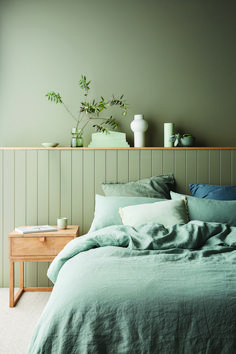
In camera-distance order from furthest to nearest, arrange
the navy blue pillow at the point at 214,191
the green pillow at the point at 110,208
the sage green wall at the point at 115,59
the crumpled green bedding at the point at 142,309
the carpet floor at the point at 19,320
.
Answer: the sage green wall at the point at 115,59 < the navy blue pillow at the point at 214,191 < the green pillow at the point at 110,208 < the carpet floor at the point at 19,320 < the crumpled green bedding at the point at 142,309

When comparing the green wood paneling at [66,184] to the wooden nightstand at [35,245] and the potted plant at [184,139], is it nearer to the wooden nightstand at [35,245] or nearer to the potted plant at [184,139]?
the wooden nightstand at [35,245]

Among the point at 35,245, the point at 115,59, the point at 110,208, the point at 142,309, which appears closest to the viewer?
the point at 142,309

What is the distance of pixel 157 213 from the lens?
8.46 ft

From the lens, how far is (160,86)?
11.6 ft

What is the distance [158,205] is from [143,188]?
1.50 ft

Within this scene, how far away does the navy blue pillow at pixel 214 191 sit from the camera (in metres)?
3.00

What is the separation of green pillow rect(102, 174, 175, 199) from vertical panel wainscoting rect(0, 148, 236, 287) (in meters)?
0.13

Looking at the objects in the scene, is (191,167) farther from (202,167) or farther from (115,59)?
(115,59)

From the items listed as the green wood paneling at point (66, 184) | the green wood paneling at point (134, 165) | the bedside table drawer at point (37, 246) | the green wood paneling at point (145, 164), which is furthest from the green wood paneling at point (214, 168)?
the bedside table drawer at point (37, 246)

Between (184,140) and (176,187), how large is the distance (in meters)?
0.47

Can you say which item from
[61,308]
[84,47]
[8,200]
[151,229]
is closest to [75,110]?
[84,47]

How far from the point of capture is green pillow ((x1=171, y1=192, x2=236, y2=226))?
8.63 feet

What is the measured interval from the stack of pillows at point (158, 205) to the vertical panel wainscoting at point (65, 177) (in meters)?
0.17

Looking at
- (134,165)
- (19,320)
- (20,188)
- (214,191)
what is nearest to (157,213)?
(214,191)
